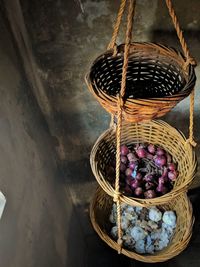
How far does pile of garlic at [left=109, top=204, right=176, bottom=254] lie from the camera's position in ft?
4.74

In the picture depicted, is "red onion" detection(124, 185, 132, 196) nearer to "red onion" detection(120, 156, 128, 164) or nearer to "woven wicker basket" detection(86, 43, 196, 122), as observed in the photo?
"red onion" detection(120, 156, 128, 164)

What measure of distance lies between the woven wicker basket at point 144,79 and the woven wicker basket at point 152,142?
0.57 ft

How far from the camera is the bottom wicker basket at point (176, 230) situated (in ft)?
4.17

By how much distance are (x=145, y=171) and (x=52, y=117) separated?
509mm

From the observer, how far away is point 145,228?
1496mm

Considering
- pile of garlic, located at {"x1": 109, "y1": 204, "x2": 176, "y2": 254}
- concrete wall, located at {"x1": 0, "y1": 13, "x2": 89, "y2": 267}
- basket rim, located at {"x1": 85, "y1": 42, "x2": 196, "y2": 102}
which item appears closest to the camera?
basket rim, located at {"x1": 85, "y1": 42, "x2": 196, "y2": 102}

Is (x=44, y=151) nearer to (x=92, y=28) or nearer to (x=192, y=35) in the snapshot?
(x=92, y=28)

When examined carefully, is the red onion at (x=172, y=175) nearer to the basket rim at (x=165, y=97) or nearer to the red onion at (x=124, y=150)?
the red onion at (x=124, y=150)

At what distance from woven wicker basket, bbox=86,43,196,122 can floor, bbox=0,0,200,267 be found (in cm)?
18

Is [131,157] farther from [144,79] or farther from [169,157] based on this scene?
[144,79]

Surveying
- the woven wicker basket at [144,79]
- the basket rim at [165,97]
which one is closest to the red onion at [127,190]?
the woven wicker basket at [144,79]

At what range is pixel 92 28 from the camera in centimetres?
123

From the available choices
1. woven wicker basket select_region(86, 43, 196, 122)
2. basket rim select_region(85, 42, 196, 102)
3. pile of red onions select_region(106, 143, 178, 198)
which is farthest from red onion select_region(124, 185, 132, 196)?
basket rim select_region(85, 42, 196, 102)

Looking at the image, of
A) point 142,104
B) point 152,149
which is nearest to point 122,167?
point 152,149
